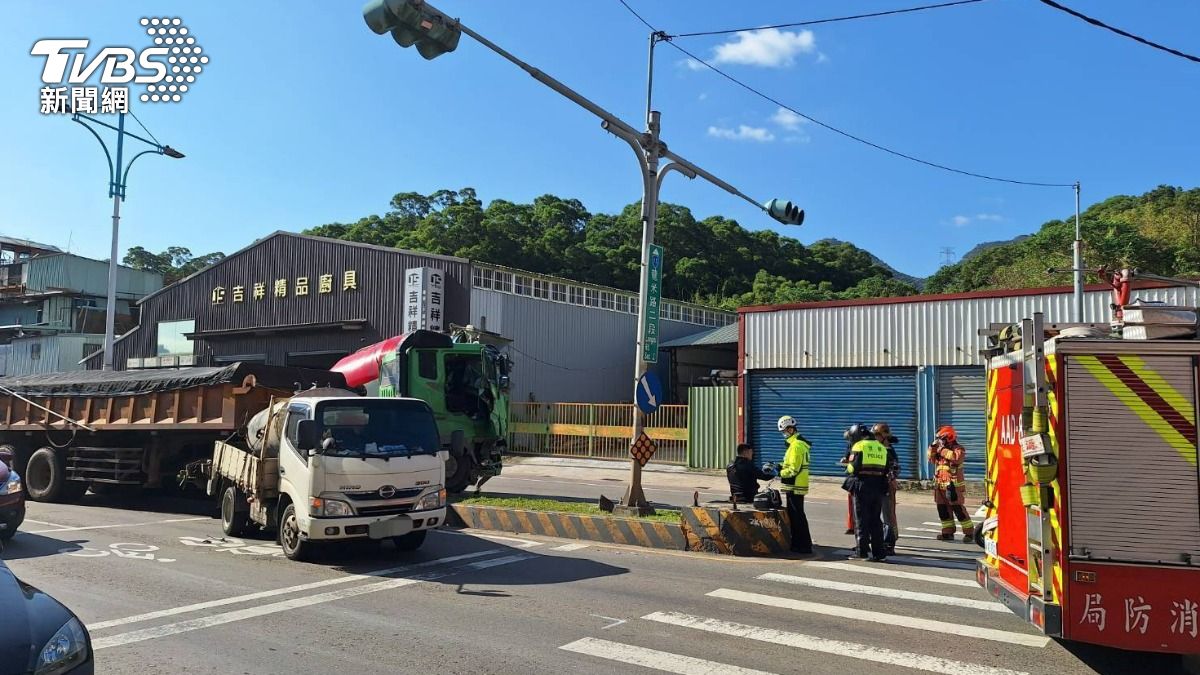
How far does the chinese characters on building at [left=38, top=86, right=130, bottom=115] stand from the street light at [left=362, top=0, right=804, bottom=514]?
705 inches

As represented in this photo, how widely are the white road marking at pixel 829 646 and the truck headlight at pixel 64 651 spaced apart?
13.7ft

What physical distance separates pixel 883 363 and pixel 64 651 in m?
20.9

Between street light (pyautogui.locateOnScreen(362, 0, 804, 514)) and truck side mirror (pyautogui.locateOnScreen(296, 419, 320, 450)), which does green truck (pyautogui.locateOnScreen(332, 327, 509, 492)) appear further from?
truck side mirror (pyautogui.locateOnScreen(296, 419, 320, 450))

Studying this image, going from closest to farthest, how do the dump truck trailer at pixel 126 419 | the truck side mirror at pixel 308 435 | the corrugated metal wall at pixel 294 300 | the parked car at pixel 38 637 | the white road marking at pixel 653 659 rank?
the parked car at pixel 38 637, the white road marking at pixel 653 659, the truck side mirror at pixel 308 435, the dump truck trailer at pixel 126 419, the corrugated metal wall at pixel 294 300

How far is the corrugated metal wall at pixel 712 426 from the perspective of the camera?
81.1 feet

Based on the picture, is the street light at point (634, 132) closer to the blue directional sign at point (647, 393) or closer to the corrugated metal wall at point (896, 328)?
the blue directional sign at point (647, 393)

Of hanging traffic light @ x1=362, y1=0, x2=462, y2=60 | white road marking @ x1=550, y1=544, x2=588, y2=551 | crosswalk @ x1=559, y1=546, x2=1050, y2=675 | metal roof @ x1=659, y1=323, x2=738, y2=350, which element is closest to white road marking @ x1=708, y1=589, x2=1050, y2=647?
crosswalk @ x1=559, y1=546, x2=1050, y2=675

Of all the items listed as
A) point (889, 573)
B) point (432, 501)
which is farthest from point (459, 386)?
point (889, 573)

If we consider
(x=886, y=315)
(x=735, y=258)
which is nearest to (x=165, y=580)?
(x=886, y=315)

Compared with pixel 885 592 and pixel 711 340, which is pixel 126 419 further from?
pixel 711 340

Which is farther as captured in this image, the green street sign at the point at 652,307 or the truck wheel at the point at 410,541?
the green street sign at the point at 652,307

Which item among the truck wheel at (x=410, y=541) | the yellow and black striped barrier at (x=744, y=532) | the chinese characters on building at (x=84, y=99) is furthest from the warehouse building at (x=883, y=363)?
the chinese characters on building at (x=84, y=99)

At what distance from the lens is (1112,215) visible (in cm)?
5028

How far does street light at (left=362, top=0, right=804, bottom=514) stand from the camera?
848 cm
